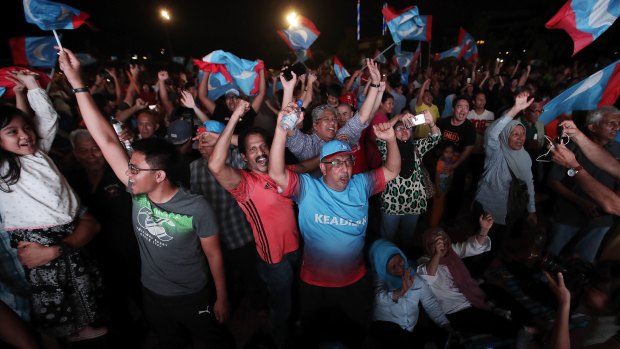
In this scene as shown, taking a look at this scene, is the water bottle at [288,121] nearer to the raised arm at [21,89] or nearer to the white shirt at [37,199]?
the white shirt at [37,199]

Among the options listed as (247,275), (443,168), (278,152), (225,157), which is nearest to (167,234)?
(225,157)

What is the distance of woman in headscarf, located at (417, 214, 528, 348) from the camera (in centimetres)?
317

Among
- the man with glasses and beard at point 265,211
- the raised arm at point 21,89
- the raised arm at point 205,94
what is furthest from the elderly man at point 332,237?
the raised arm at point 205,94

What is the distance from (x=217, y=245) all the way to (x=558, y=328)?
7.80 feet

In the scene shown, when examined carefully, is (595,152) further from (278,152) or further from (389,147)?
(278,152)

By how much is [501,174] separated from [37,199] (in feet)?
15.7

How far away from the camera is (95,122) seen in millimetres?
2453

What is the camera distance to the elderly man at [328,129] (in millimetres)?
4000

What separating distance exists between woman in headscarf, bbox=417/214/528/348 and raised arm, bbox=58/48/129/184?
2895mm

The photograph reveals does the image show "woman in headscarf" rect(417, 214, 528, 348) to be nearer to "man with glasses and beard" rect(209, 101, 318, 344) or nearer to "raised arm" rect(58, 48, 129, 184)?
"man with glasses and beard" rect(209, 101, 318, 344)

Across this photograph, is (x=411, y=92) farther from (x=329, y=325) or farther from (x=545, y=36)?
(x=545, y=36)

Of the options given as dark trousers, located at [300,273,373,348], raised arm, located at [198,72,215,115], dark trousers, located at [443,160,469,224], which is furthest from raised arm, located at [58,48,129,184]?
dark trousers, located at [443,160,469,224]

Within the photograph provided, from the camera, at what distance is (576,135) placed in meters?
2.72

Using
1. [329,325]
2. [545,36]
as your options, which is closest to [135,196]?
[329,325]
